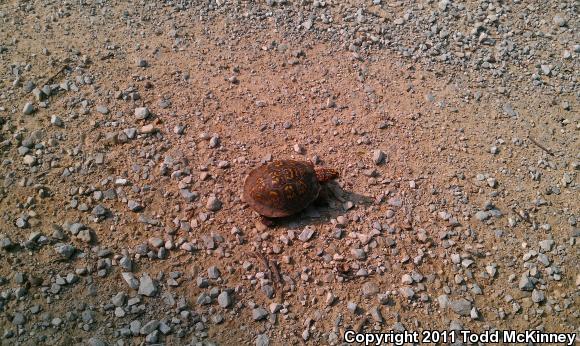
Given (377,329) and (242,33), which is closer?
(377,329)

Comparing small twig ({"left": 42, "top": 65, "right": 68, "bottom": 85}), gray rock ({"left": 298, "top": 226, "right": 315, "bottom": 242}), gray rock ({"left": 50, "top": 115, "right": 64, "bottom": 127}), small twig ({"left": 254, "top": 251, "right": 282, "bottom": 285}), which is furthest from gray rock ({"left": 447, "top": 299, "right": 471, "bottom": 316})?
small twig ({"left": 42, "top": 65, "right": 68, "bottom": 85})

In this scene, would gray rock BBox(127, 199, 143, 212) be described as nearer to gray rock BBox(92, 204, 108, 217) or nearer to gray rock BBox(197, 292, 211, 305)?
gray rock BBox(92, 204, 108, 217)

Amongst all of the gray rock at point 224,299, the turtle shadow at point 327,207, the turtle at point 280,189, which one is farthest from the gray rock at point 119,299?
the turtle shadow at point 327,207

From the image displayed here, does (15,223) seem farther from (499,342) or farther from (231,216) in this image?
(499,342)

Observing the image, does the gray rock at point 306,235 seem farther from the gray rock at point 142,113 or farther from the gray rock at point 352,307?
the gray rock at point 142,113

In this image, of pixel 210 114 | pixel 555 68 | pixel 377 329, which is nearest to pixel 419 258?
pixel 377 329

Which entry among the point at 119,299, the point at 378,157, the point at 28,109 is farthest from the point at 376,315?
the point at 28,109
